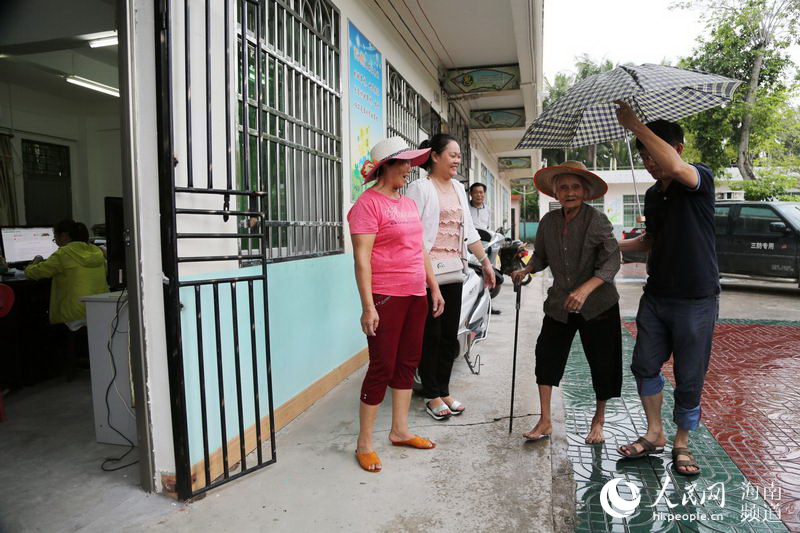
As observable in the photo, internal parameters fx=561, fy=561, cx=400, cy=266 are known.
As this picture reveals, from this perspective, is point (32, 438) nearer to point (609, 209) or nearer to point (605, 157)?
point (609, 209)

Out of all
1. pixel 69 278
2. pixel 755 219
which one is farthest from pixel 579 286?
pixel 755 219

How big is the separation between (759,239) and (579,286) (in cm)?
837

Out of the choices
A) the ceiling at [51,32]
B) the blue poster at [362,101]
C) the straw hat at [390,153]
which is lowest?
the straw hat at [390,153]

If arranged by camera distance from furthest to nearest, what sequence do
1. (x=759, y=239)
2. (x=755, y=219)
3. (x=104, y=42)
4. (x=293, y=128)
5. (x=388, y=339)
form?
(x=755, y=219) < (x=759, y=239) < (x=104, y=42) < (x=293, y=128) < (x=388, y=339)

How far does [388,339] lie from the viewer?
2908mm

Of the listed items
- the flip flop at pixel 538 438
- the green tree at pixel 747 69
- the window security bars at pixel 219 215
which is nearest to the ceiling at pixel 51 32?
the window security bars at pixel 219 215

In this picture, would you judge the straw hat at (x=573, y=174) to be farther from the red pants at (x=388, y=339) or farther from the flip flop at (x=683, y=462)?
the flip flop at (x=683, y=462)

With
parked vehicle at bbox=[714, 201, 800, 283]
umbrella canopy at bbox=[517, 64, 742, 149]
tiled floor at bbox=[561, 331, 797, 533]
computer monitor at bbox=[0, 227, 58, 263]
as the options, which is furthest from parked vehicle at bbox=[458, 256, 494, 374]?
parked vehicle at bbox=[714, 201, 800, 283]

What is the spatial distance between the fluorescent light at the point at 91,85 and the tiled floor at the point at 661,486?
786cm

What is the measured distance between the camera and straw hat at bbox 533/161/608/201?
296 centimetres

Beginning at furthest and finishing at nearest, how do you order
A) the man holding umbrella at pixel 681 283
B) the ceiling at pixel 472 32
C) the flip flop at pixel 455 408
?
the ceiling at pixel 472 32
the flip flop at pixel 455 408
the man holding umbrella at pixel 681 283

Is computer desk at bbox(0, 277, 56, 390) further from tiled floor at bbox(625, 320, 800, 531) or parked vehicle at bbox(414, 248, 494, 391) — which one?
tiled floor at bbox(625, 320, 800, 531)

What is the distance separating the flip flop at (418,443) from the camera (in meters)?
3.15

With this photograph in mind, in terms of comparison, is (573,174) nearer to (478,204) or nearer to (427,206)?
(427,206)
